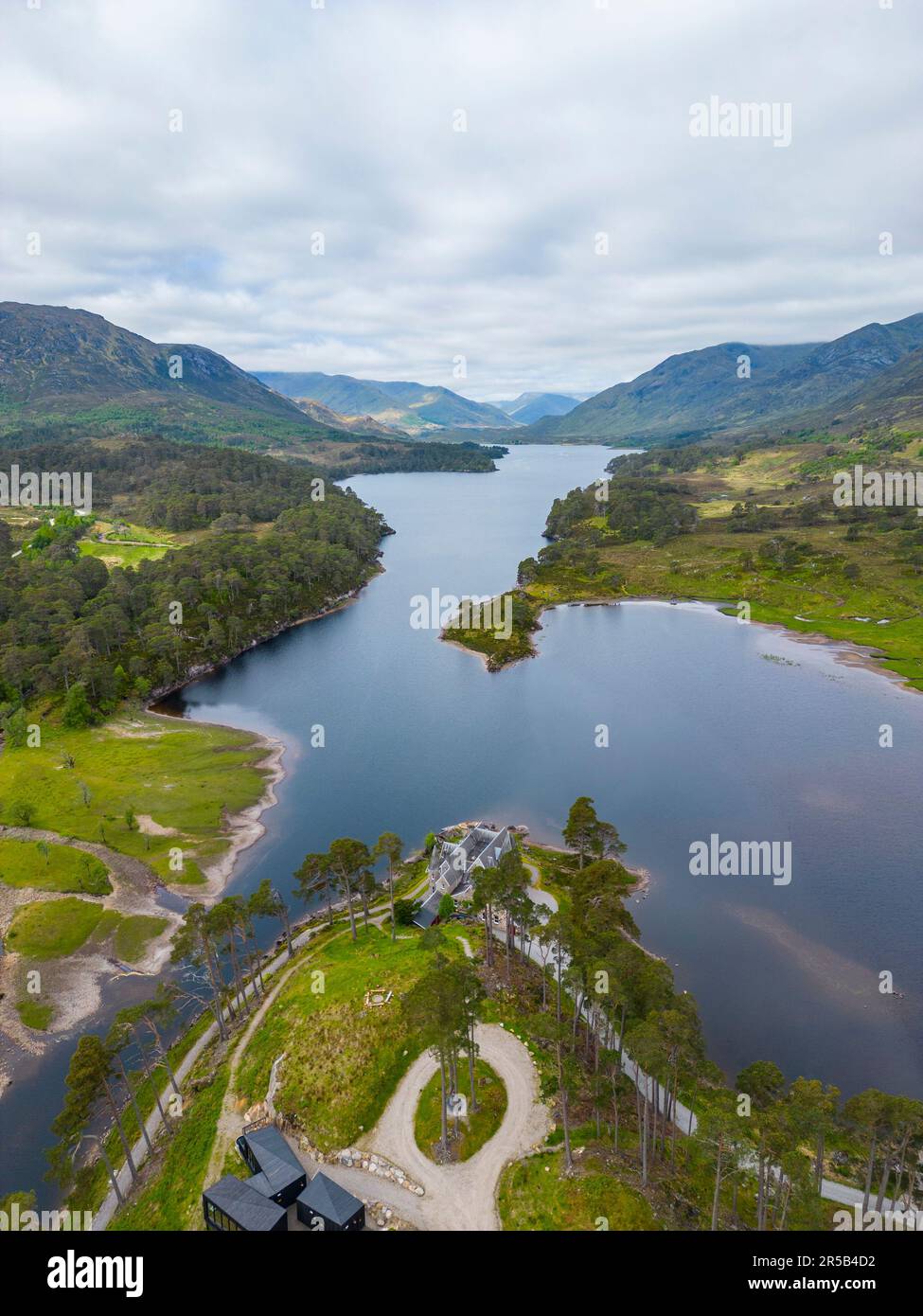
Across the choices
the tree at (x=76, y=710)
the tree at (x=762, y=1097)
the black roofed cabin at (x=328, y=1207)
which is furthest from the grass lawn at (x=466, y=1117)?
the tree at (x=76, y=710)

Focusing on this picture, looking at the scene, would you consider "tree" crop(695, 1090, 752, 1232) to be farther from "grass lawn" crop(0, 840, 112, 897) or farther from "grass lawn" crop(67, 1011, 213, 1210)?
"grass lawn" crop(0, 840, 112, 897)

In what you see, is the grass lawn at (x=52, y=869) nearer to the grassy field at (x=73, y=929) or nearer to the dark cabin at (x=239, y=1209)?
the grassy field at (x=73, y=929)

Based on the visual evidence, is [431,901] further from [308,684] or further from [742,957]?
[308,684]

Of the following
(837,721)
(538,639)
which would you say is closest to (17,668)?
(538,639)

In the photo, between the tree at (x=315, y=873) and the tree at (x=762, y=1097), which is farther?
the tree at (x=315, y=873)

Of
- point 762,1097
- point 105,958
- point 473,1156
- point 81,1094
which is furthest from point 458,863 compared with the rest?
point 81,1094

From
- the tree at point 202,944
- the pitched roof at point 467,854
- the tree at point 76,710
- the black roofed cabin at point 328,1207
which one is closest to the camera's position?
the black roofed cabin at point 328,1207

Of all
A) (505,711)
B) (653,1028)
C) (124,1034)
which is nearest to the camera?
(653,1028)
